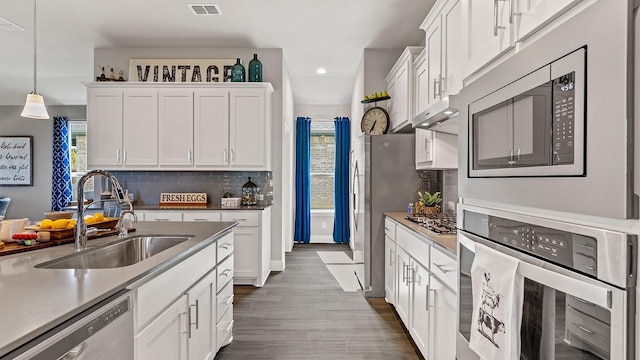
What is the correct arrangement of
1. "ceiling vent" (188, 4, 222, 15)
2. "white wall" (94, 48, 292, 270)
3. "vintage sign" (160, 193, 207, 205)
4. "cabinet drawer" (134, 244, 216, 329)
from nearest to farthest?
"cabinet drawer" (134, 244, 216, 329) → "ceiling vent" (188, 4, 222, 15) → "vintage sign" (160, 193, 207, 205) → "white wall" (94, 48, 292, 270)

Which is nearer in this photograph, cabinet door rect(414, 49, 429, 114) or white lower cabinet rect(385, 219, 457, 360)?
white lower cabinet rect(385, 219, 457, 360)

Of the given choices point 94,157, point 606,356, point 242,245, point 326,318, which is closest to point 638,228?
point 606,356

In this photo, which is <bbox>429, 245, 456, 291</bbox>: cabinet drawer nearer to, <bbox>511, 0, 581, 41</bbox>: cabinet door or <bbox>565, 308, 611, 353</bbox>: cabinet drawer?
<bbox>565, 308, 611, 353</bbox>: cabinet drawer

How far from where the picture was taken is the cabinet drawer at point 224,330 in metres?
2.35

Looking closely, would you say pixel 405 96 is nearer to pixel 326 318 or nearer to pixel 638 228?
pixel 326 318

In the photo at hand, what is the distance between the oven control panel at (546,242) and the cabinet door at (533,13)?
538 mm

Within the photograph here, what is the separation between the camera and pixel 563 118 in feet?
2.68

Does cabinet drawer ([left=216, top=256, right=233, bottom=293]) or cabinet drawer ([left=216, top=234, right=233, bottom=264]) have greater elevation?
cabinet drawer ([left=216, top=234, right=233, bottom=264])

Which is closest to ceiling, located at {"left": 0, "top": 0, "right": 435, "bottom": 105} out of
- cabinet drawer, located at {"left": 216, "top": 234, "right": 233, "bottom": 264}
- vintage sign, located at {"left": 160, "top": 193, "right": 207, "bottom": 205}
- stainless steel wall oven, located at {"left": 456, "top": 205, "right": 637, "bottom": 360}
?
vintage sign, located at {"left": 160, "top": 193, "right": 207, "bottom": 205}

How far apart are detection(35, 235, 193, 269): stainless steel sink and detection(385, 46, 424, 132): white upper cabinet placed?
97.0 inches

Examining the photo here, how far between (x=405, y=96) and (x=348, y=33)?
1.05m

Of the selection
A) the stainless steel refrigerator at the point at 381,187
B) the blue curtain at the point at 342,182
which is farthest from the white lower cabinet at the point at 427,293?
the blue curtain at the point at 342,182

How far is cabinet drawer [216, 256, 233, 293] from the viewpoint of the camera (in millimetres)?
2338

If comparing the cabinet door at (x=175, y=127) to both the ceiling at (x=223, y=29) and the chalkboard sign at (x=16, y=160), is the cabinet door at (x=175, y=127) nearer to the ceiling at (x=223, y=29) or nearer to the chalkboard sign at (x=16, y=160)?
the ceiling at (x=223, y=29)
